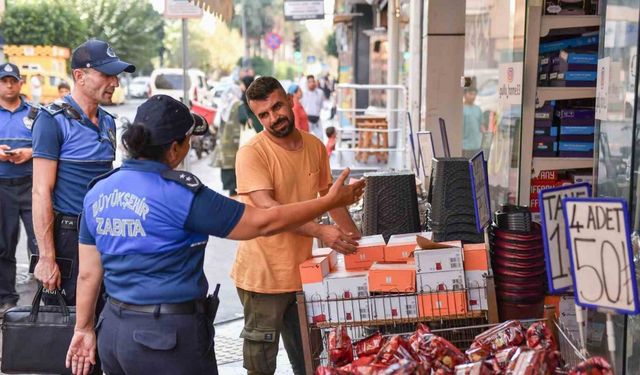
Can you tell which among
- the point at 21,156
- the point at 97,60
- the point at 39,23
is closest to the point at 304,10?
the point at 21,156

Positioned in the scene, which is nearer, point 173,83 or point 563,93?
point 563,93

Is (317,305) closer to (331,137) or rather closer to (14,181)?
(14,181)

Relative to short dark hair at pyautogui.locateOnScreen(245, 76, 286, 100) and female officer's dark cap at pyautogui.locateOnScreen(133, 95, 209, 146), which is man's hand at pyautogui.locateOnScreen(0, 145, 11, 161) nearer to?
short dark hair at pyautogui.locateOnScreen(245, 76, 286, 100)

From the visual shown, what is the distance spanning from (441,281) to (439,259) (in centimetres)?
11

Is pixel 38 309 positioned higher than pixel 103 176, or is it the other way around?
pixel 103 176

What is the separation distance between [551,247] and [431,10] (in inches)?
324

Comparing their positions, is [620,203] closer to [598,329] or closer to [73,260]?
[598,329]

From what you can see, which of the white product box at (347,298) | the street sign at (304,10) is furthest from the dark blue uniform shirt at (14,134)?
the street sign at (304,10)

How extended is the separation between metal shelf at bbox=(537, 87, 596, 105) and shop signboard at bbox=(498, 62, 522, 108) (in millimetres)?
158

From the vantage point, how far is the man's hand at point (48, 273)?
519 centimetres

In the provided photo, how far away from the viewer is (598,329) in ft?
15.1

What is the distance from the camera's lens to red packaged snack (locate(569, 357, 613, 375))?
3.40 metres

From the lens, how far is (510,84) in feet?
23.7

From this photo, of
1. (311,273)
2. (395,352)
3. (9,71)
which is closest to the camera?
(395,352)
